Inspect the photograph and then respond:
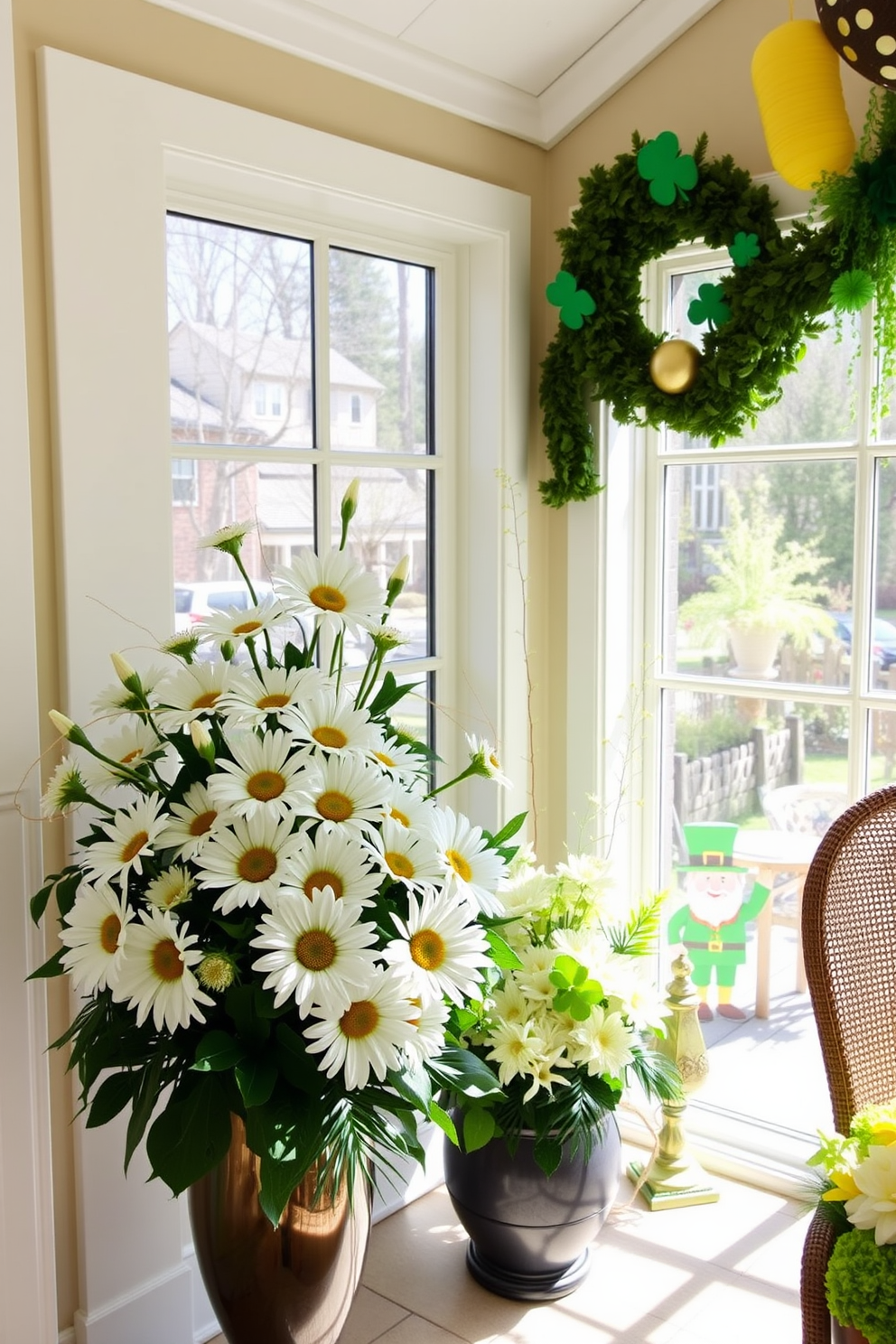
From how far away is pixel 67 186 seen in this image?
5.72ft

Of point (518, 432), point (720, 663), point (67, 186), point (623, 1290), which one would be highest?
point (67, 186)

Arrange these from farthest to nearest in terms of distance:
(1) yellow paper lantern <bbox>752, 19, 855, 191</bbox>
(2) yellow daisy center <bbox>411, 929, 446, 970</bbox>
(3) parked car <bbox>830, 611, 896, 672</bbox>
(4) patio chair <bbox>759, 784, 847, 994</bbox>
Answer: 1. (4) patio chair <bbox>759, 784, 847, 994</bbox>
2. (3) parked car <bbox>830, 611, 896, 672</bbox>
3. (1) yellow paper lantern <bbox>752, 19, 855, 191</bbox>
4. (2) yellow daisy center <bbox>411, 929, 446, 970</bbox>

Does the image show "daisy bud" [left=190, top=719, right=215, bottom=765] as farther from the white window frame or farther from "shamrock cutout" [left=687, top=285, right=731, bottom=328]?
"shamrock cutout" [left=687, top=285, right=731, bottom=328]

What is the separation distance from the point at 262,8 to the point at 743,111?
2.96 ft

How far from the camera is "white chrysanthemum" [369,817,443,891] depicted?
149cm

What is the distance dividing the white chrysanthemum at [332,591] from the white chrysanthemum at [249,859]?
11.9 inches

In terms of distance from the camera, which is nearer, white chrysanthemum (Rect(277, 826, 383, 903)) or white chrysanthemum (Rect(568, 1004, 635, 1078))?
white chrysanthemum (Rect(277, 826, 383, 903))

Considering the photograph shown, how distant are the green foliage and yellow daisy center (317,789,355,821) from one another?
2.58ft

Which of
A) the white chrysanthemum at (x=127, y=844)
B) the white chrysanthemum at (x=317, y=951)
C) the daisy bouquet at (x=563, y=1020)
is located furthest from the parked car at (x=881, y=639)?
the white chrysanthemum at (x=127, y=844)

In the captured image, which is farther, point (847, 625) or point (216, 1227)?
point (847, 625)

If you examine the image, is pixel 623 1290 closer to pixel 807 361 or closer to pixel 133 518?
pixel 133 518

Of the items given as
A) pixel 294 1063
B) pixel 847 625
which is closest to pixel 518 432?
pixel 847 625

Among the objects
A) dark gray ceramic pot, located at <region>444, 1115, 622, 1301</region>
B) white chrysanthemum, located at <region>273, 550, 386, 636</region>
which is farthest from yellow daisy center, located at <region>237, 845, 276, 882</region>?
dark gray ceramic pot, located at <region>444, 1115, 622, 1301</region>

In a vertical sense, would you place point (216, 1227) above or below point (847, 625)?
below
